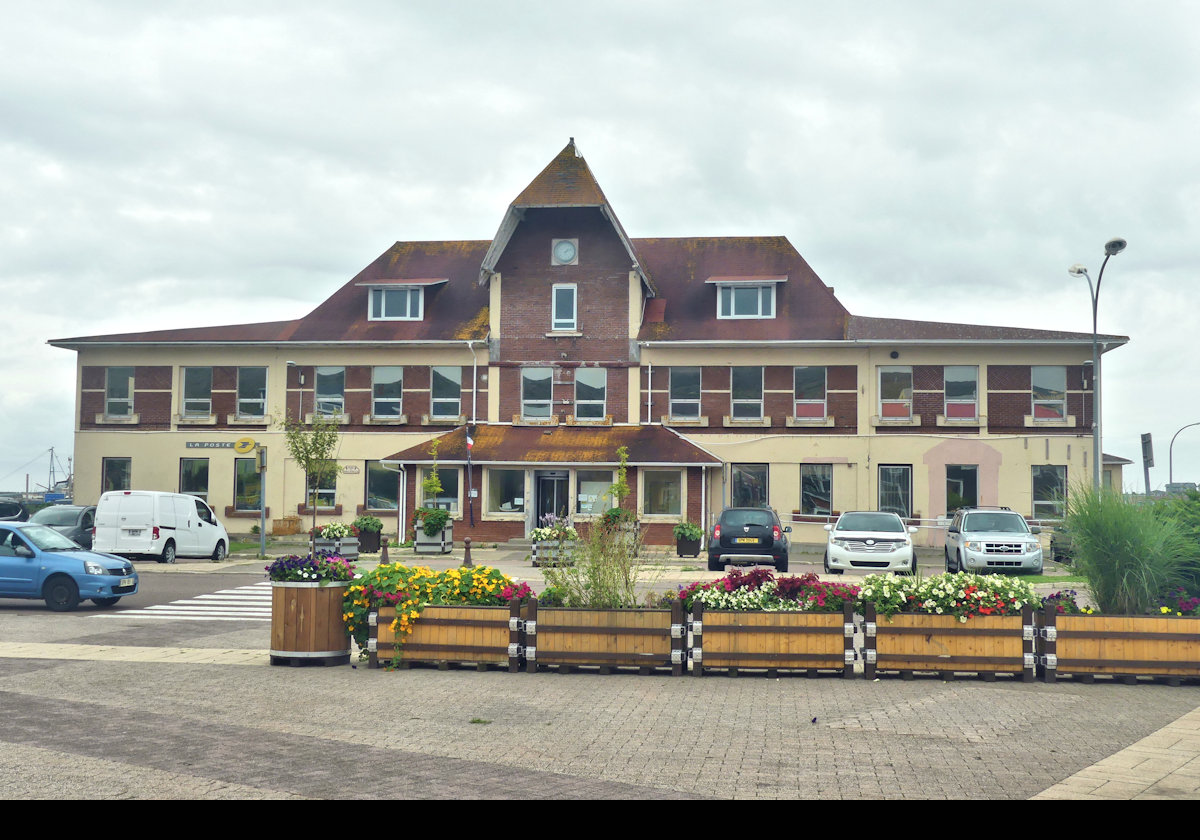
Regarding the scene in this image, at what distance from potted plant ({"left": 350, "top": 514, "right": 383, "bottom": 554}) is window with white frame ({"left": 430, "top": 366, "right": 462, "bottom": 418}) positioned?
705 centimetres

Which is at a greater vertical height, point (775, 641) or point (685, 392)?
point (685, 392)

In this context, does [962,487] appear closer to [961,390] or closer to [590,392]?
[961,390]

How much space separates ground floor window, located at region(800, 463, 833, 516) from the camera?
3878 centimetres

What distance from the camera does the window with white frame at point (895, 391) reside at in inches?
1528

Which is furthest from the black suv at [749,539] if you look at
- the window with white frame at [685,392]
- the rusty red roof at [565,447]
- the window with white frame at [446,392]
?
the window with white frame at [446,392]

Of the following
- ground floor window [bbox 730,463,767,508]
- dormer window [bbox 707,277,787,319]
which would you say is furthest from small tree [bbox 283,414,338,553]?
dormer window [bbox 707,277,787,319]

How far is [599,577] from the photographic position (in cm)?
1331

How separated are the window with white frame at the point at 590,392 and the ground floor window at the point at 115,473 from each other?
16.6 metres

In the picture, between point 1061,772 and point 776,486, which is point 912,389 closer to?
point 776,486

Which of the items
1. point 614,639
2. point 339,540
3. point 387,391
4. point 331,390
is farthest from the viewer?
point 331,390

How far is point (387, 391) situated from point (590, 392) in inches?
284

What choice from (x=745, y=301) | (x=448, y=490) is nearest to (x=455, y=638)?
(x=448, y=490)

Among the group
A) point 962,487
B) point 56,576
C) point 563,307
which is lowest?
point 56,576

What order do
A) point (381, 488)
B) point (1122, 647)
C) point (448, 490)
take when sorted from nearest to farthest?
point (1122, 647) < point (448, 490) < point (381, 488)
